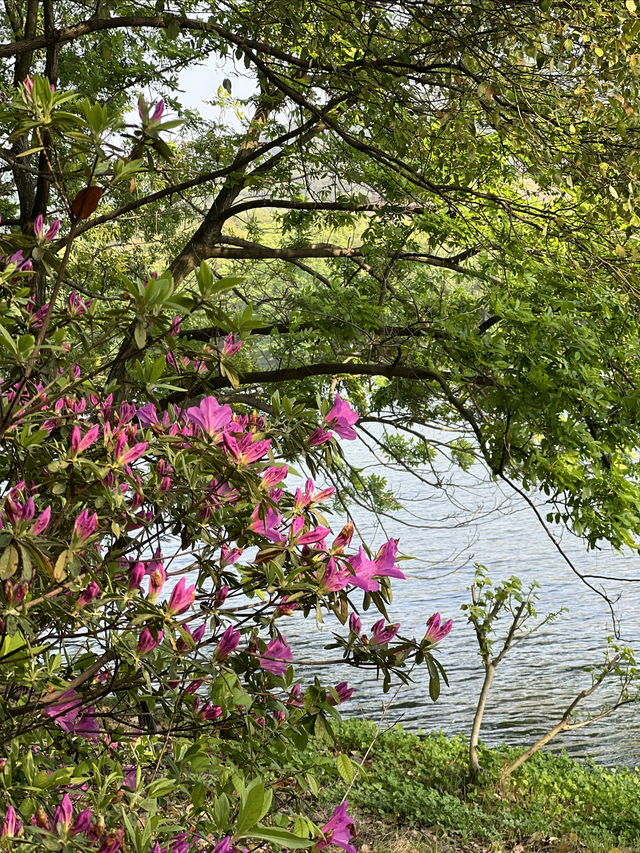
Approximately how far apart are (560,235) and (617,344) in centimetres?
60

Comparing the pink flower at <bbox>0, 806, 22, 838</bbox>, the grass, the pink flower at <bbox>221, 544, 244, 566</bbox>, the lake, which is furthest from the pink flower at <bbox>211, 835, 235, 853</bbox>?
the lake

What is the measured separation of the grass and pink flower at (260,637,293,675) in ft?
11.4

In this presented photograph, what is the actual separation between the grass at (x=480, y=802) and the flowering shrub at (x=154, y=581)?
3490 mm

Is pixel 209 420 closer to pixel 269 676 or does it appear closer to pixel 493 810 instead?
pixel 269 676

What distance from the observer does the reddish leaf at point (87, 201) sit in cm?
113

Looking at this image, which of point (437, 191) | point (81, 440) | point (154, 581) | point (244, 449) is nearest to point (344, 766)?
point (154, 581)

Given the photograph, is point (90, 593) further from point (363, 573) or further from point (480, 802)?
point (480, 802)

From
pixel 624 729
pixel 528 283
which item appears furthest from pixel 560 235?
pixel 624 729

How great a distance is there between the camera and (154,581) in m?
1.21

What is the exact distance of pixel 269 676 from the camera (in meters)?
1.39

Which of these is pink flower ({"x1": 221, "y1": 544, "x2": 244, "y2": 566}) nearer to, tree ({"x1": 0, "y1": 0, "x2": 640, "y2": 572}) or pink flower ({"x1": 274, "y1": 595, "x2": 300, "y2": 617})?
pink flower ({"x1": 274, "y1": 595, "x2": 300, "y2": 617})

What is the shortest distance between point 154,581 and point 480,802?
5519mm

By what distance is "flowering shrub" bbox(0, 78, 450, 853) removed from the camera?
1135mm

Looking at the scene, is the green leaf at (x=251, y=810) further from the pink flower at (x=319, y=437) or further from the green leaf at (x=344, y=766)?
the pink flower at (x=319, y=437)
